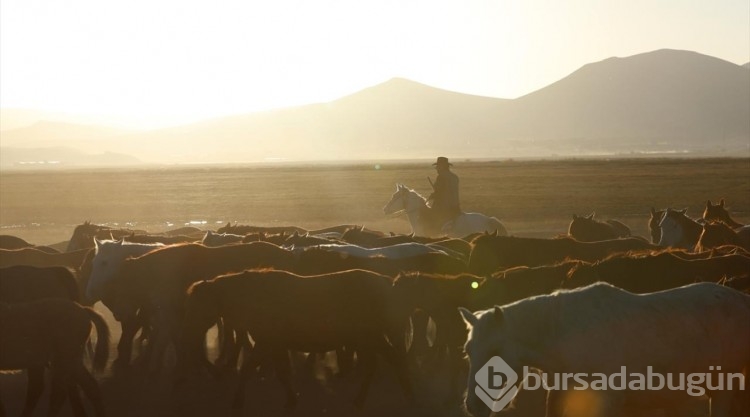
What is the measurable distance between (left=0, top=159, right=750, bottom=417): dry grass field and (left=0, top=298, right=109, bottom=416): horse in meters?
0.61

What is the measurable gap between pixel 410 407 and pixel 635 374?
3.31 metres

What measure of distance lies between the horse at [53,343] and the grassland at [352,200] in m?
17.8

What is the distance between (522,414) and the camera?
27.7 ft

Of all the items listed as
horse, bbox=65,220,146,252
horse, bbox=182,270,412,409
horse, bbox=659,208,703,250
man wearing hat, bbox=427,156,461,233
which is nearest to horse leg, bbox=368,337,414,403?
horse, bbox=182,270,412,409

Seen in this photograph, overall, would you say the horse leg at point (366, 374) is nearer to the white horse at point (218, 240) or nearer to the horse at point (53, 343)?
the horse at point (53, 343)

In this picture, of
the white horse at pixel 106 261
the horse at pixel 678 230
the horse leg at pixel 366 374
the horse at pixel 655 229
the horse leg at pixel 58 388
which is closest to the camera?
the horse leg at pixel 58 388

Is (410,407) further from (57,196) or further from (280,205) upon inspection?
(57,196)

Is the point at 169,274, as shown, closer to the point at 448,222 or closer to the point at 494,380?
the point at 494,380

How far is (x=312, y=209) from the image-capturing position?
123 feet

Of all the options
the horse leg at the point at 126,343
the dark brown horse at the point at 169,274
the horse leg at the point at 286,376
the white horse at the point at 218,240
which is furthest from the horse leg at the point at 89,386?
the white horse at the point at 218,240

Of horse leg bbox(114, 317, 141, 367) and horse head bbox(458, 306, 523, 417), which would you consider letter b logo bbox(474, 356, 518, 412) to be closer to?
horse head bbox(458, 306, 523, 417)

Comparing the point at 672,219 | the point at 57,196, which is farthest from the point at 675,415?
the point at 57,196

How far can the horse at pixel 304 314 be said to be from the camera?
8.77m

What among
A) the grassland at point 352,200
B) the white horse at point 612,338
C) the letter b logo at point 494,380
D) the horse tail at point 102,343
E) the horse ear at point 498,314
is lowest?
the grassland at point 352,200
